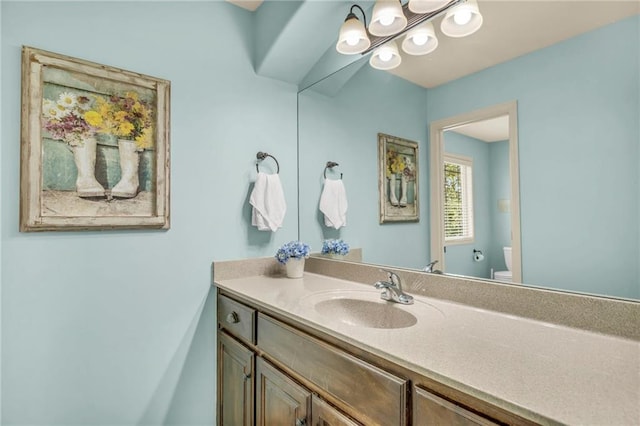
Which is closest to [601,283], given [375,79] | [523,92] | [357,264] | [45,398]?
[523,92]

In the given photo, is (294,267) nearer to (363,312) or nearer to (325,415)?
(363,312)

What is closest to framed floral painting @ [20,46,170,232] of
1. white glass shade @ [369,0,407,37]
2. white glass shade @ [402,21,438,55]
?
white glass shade @ [369,0,407,37]

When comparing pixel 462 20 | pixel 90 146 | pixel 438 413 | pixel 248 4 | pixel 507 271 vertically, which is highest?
pixel 248 4

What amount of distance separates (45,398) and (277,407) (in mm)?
975

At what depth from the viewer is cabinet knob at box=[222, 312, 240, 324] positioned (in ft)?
4.93

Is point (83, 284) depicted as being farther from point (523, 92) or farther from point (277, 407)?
point (523, 92)

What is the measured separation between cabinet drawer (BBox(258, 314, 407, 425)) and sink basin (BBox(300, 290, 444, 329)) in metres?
0.14

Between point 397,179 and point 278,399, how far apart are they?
42.5 inches

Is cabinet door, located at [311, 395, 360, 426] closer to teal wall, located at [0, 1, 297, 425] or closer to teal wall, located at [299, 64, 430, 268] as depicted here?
teal wall, located at [299, 64, 430, 268]

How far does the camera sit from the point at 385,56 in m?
1.58

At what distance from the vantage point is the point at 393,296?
4.25ft

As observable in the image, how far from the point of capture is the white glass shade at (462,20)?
4.04ft

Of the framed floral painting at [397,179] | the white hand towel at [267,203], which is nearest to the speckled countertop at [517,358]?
the framed floral painting at [397,179]

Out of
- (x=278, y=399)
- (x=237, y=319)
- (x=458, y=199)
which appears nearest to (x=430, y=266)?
(x=458, y=199)
